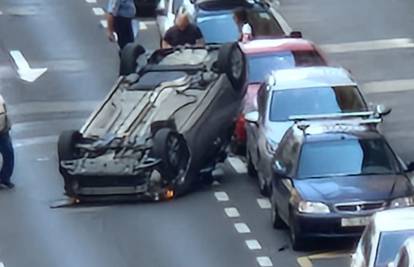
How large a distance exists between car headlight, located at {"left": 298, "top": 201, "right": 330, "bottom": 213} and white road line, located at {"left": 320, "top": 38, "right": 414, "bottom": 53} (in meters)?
15.3

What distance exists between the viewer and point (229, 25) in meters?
33.6

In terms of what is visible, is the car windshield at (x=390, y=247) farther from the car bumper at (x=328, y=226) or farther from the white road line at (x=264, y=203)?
the white road line at (x=264, y=203)

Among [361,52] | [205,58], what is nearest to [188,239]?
[205,58]

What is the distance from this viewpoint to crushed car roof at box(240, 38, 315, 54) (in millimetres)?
29922

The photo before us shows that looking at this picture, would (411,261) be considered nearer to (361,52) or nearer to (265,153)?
(265,153)

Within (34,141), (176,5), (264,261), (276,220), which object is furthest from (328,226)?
(176,5)

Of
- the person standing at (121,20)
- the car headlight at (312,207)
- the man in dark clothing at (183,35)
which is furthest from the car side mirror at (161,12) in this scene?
the car headlight at (312,207)

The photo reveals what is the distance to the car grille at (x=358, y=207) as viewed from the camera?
21609 mm

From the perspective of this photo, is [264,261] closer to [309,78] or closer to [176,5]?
[309,78]

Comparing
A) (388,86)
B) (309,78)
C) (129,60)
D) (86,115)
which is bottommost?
(388,86)

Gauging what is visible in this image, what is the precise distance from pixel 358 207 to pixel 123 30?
39.8 ft

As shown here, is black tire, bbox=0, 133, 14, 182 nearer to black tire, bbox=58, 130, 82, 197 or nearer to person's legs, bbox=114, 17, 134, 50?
black tire, bbox=58, 130, 82, 197

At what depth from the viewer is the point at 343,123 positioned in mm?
23906

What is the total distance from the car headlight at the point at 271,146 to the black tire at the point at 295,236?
2986 mm
